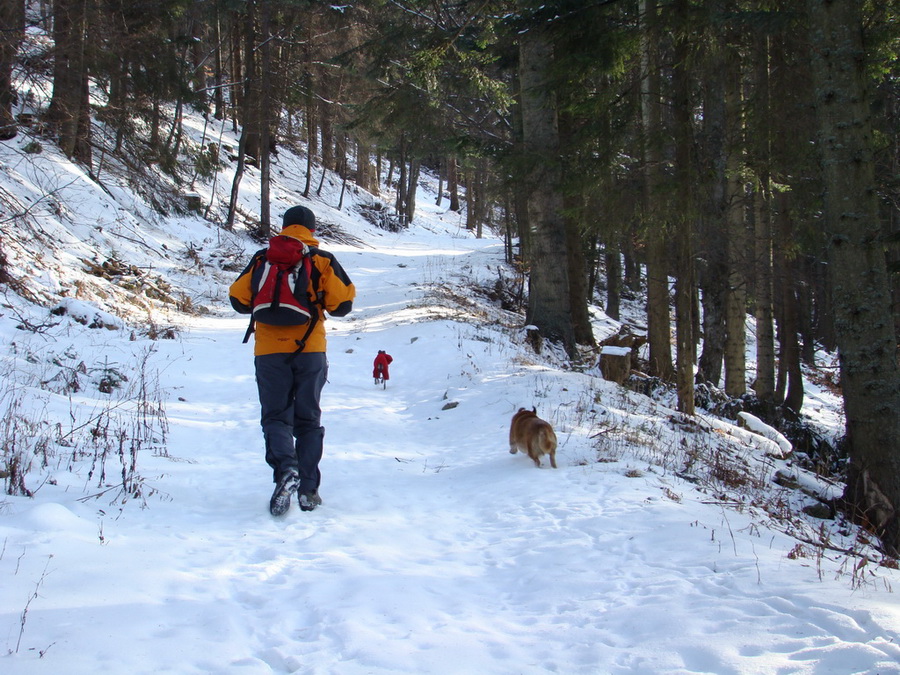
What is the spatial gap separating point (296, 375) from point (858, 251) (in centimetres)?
489

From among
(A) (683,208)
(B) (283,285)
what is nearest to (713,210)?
(A) (683,208)

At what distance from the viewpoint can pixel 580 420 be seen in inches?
283

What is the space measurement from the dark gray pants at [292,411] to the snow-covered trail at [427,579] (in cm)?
37

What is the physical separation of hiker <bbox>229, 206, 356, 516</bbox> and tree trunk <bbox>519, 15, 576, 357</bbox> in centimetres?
682

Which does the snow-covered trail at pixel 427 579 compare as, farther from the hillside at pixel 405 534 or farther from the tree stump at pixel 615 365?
the tree stump at pixel 615 365

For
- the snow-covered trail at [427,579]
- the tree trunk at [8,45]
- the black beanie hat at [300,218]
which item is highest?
the tree trunk at [8,45]

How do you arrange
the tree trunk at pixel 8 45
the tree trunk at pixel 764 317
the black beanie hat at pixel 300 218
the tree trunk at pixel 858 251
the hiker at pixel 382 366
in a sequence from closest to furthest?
1. the black beanie hat at pixel 300 218
2. the tree trunk at pixel 858 251
3. the tree trunk at pixel 8 45
4. the hiker at pixel 382 366
5. the tree trunk at pixel 764 317

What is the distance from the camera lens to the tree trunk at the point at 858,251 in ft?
17.2

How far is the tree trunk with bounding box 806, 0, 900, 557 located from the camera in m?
5.25

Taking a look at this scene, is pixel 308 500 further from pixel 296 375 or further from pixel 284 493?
pixel 296 375

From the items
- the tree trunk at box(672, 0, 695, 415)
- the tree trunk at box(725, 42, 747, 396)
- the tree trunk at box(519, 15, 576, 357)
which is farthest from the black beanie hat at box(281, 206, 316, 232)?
the tree trunk at box(725, 42, 747, 396)

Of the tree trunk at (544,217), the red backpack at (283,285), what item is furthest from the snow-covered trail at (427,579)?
the tree trunk at (544,217)

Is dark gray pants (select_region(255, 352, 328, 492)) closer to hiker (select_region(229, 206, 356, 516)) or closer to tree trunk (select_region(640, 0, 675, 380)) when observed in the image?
hiker (select_region(229, 206, 356, 516))

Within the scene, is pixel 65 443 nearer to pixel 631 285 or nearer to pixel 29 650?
pixel 29 650
